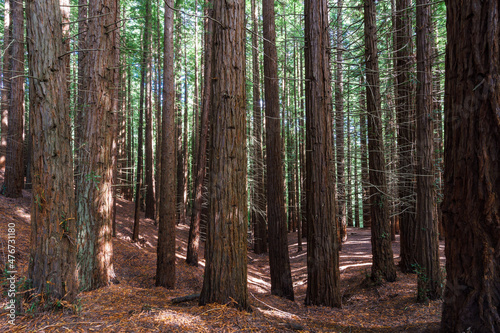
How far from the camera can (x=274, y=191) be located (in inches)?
331

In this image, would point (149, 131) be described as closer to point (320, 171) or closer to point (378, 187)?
point (320, 171)

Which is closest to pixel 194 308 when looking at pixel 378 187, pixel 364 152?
pixel 378 187

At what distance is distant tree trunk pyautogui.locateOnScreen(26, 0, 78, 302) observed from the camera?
3641 mm

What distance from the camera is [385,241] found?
7914 mm

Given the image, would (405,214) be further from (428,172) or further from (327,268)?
(327,268)

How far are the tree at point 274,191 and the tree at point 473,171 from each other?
538 cm

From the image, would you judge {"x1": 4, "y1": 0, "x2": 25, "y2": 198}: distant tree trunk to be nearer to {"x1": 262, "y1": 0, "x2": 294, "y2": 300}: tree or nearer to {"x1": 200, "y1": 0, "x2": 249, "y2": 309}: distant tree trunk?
{"x1": 262, "y1": 0, "x2": 294, "y2": 300}: tree

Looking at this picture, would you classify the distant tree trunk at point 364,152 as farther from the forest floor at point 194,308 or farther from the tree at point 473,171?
the tree at point 473,171

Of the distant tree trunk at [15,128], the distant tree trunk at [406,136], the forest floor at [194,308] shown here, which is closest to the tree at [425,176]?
the forest floor at [194,308]

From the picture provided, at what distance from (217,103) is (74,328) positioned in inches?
134

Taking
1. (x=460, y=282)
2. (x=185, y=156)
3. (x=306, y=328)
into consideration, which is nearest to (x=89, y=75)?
(x=306, y=328)

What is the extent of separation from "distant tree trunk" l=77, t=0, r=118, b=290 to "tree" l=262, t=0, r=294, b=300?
3.95 m

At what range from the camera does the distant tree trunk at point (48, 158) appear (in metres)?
3.64

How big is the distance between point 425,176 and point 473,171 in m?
4.15
